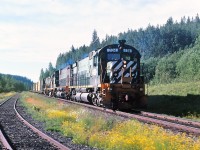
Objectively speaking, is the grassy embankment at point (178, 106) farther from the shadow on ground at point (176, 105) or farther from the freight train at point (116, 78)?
the freight train at point (116, 78)

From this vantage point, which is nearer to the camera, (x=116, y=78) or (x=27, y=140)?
(x=27, y=140)

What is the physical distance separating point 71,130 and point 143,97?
322 inches

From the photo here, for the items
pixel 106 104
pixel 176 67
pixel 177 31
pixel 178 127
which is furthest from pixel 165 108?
pixel 177 31

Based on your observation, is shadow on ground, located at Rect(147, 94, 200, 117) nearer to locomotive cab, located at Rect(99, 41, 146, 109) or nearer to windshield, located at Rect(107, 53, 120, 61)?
locomotive cab, located at Rect(99, 41, 146, 109)

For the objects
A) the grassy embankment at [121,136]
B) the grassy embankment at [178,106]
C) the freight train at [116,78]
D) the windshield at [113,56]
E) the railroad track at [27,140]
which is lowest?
the railroad track at [27,140]

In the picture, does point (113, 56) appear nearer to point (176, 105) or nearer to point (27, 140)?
point (176, 105)

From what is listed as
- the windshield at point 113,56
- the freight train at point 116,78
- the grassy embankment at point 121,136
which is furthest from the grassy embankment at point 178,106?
the grassy embankment at point 121,136

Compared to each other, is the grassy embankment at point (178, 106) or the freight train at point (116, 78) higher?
the freight train at point (116, 78)

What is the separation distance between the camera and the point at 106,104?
63.0 feet

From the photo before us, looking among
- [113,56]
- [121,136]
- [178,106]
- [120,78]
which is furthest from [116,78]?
[121,136]

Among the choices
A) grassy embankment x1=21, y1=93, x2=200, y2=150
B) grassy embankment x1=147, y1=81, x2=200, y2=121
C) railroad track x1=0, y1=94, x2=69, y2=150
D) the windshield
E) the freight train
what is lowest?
railroad track x1=0, y1=94, x2=69, y2=150

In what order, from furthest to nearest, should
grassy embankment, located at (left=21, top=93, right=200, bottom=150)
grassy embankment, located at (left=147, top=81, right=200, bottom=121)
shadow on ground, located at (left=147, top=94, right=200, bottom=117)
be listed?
shadow on ground, located at (left=147, top=94, right=200, bottom=117)
grassy embankment, located at (left=147, top=81, right=200, bottom=121)
grassy embankment, located at (left=21, top=93, right=200, bottom=150)

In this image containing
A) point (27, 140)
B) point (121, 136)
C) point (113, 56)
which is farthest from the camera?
point (113, 56)

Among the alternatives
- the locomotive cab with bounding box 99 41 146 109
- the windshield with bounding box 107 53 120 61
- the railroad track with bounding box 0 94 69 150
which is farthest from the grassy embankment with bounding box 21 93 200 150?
the windshield with bounding box 107 53 120 61
